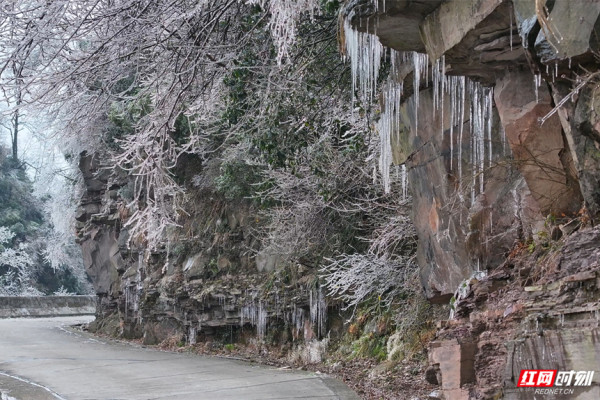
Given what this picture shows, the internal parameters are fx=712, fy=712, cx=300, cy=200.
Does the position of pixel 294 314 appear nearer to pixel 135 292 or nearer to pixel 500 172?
pixel 135 292

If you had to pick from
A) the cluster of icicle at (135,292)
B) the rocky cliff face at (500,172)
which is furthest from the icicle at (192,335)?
the rocky cliff face at (500,172)

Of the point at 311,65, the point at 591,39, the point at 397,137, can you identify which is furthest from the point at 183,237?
the point at 591,39

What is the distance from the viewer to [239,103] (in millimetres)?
10508

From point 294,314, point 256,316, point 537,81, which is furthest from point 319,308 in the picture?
point 537,81

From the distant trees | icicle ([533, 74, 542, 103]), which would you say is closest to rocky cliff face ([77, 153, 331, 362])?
the distant trees

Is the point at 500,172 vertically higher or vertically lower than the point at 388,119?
lower

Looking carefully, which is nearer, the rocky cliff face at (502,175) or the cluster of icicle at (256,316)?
the rocky cliff face at (502,175)

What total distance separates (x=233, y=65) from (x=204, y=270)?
7008 millimetres

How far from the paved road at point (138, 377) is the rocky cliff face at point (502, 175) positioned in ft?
8.45

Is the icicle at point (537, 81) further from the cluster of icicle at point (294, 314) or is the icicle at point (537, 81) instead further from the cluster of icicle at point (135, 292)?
the cluster of icicle at point (135, 292)

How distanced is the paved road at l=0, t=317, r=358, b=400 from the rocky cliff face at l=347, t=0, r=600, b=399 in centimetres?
258

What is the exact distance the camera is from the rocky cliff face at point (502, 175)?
15.6 ft
